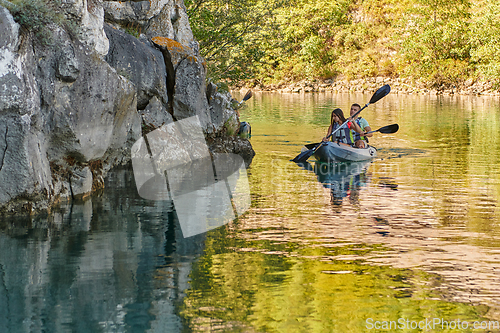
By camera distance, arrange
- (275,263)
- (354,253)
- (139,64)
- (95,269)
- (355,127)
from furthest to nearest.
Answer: (355,127), (139,64), (354,253), (275,263), (95,269)

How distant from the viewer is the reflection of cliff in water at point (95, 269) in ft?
16.2

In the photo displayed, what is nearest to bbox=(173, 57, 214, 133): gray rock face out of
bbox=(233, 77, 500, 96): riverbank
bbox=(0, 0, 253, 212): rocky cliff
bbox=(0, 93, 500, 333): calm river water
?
bbox=(0, 0, 253, 212): rocky cliff

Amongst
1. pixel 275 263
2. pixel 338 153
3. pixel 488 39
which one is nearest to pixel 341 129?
pixel 338 153

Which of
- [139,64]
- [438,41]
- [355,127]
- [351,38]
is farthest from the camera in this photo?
[351,38]

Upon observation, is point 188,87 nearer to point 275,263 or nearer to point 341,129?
point 341,129

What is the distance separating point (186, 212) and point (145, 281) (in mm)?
3108

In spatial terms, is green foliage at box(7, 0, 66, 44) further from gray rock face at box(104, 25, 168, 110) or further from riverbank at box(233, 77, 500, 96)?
riverbank at box(233, 77, 500, 96)

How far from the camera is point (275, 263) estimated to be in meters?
6.27

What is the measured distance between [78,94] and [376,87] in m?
44.0

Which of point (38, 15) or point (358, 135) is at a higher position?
point (38, 15)

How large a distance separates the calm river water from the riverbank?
33955 mm

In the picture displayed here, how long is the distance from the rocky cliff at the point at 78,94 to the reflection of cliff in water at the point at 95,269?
2.35 feet

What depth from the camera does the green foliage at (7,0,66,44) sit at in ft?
26.1

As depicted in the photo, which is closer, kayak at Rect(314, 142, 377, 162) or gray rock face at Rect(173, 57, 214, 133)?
gray rock face at Rect(173, 57, 214, 133)
